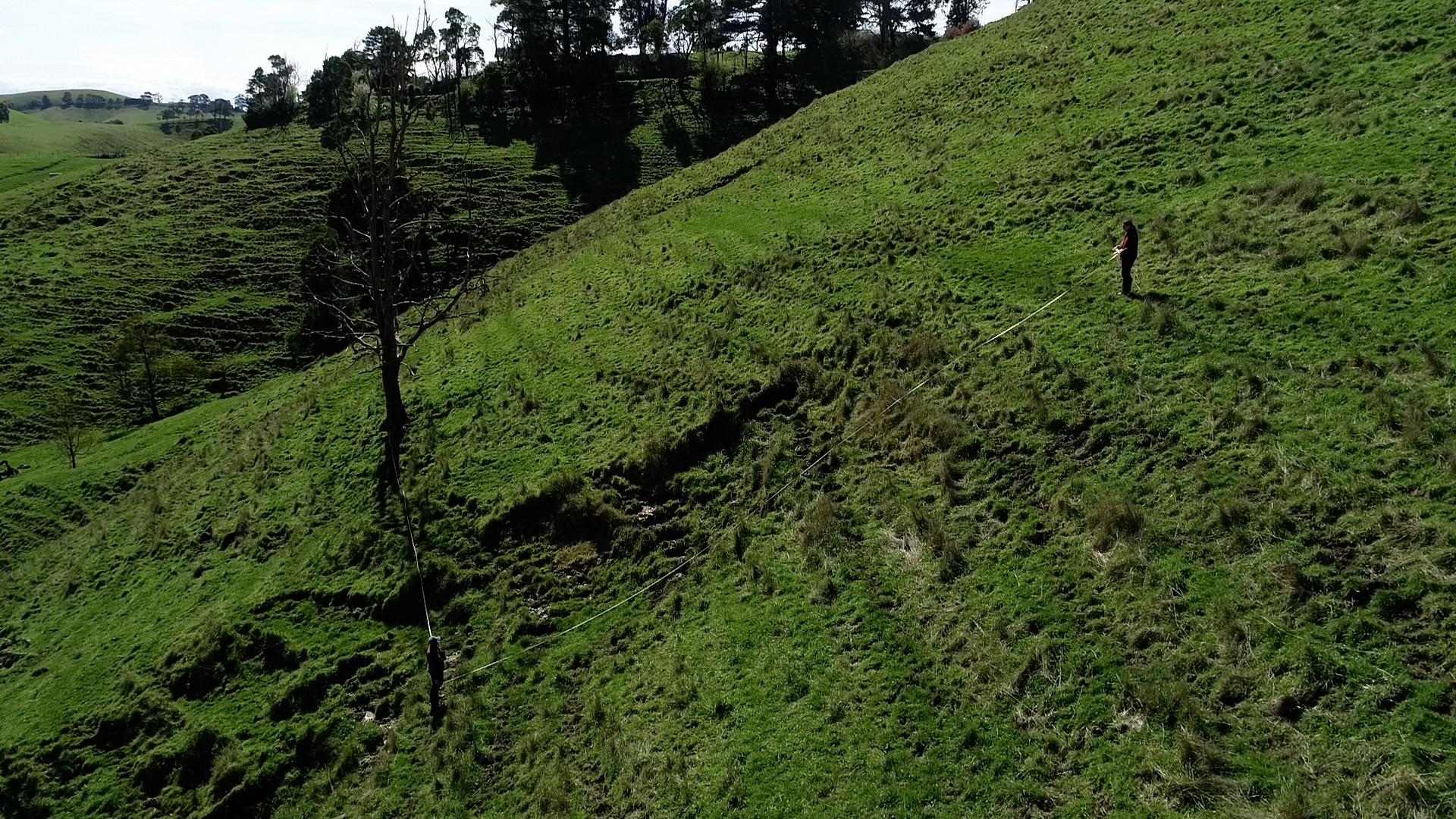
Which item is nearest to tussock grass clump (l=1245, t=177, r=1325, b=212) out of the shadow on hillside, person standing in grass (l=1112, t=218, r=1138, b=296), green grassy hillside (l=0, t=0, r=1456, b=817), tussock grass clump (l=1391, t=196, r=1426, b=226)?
green grassy hillside (l=0, t=0, r=1456, b=817)

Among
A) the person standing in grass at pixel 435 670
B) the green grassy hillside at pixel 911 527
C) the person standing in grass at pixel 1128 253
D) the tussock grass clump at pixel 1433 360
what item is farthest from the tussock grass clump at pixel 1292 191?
the person standing in grass at pixel 435 670

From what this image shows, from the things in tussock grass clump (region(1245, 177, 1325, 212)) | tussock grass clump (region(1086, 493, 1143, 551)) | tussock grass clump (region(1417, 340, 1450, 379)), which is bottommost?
tussock grass clump (region(1086, 493, 1143, 551))

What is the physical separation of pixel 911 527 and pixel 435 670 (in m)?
10.4

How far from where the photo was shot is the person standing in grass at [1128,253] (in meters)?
17.9

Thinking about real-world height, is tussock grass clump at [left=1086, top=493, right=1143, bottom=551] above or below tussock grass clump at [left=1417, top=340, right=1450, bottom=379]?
below

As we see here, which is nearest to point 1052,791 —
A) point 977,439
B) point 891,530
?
point 891,530

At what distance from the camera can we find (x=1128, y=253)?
18.2 metres

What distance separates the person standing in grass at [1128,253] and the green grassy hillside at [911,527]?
0.63 m

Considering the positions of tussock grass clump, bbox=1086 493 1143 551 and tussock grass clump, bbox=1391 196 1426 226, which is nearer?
tussock grass clump, bbox=1086 493 1143 551

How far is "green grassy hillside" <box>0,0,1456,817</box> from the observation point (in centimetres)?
1042

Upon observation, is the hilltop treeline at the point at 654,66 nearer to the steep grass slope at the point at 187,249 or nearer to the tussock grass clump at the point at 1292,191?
the steep grass slope at the point at 187,249

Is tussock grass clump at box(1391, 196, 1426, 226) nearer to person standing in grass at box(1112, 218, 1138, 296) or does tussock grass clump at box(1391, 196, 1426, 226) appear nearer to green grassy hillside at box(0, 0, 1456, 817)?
green grassy hillside at box(0, 0, 1456, 817)

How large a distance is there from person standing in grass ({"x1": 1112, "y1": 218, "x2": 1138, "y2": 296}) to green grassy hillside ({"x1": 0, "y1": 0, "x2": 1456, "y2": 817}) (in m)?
0.63

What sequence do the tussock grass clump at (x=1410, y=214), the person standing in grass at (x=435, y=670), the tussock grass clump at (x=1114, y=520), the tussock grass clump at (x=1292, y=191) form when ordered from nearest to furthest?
the tussock grass clump at (x=1114, y=520)
the person standing in grass at (x=435, y=670)
the tussock grass clump at (x=1410, y=214)
the tussock grass clump at (x=1292, y=191)
